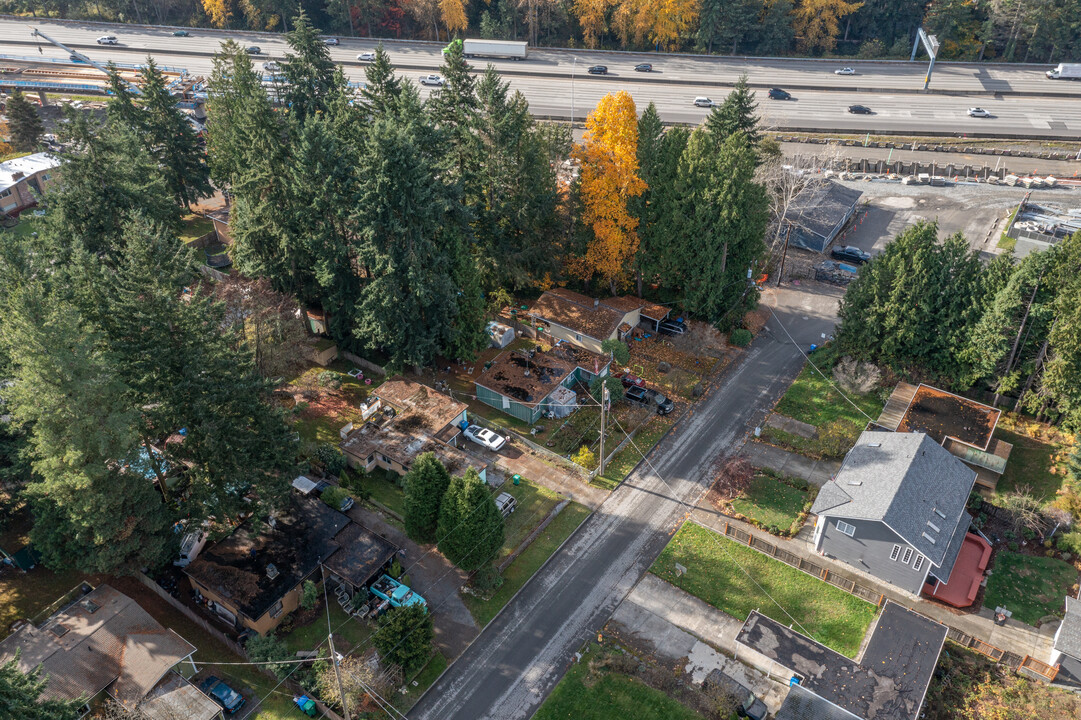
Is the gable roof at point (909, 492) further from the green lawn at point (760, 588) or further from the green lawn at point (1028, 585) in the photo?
the green lawn at point (760, 588)

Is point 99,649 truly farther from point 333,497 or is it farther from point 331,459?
point 331,459

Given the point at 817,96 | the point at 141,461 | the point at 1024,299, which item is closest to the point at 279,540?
the point at 141,461

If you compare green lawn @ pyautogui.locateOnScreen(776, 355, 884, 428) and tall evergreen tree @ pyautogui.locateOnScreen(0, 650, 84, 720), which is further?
green lawn @ pyautogui.locateOnScreen(776, 355, 884, 428)

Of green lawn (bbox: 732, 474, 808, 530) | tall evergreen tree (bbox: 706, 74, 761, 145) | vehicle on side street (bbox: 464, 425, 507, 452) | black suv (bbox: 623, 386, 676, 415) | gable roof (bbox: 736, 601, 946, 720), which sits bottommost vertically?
gable roof (bbox: 736, 601, 946, 720)

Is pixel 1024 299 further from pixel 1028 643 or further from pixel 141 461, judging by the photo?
pixel 141 461

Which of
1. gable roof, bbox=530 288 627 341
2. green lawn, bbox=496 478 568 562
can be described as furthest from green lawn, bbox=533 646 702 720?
gable roof, bbox=530 288 627 341

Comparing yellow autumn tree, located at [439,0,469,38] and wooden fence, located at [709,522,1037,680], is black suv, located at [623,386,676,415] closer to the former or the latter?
wooden fence, located at [709,522,1037,680]

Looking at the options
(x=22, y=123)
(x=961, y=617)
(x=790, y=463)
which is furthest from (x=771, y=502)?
(x=22, y=123)
